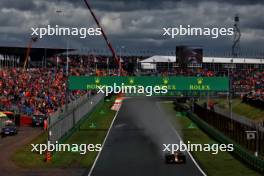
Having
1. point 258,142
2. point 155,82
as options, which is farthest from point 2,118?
point 258,142

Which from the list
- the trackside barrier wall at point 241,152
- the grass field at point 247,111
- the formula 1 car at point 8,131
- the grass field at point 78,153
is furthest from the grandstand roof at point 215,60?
the formula 1 car at point 8,131

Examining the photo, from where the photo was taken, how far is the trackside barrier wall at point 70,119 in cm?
5418

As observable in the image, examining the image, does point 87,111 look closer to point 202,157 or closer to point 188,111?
point 188,111

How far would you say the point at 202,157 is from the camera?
5284 centimetres

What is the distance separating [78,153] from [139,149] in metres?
5.11

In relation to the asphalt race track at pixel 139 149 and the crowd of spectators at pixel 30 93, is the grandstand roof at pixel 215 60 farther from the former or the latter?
the crowd of spectators at pixel 30 93

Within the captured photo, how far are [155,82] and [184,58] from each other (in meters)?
10.4

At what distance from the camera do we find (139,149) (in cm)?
5769

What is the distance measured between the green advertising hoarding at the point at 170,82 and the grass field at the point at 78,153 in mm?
5482

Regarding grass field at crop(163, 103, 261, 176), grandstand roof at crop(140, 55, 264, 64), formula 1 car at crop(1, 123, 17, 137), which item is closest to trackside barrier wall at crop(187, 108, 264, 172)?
grass field at crop(163, 103, 261, 176)

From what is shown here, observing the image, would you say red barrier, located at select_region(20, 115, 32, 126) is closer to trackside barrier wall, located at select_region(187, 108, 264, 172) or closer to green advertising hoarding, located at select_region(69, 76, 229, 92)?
green advertising hoarding, located at select_region(69, 76, 229, 92)

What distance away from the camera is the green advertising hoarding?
6650 centimetres

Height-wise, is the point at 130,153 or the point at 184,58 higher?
the point at 184,58

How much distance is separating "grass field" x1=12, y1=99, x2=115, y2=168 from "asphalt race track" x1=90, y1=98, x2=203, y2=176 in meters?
1.07
